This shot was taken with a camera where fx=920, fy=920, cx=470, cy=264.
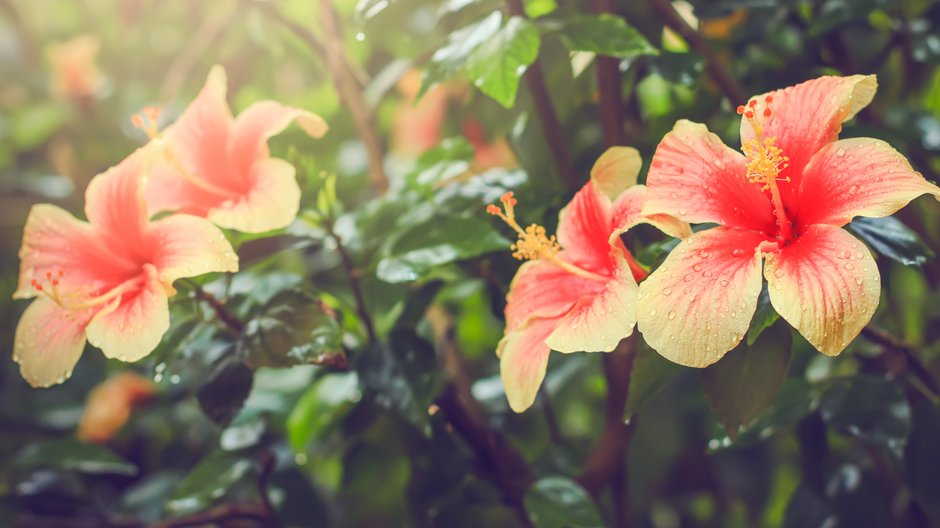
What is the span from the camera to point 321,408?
116cm

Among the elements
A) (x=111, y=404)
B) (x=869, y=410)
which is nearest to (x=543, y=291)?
(x=869, y=410)

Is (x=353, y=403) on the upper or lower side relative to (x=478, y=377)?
upper

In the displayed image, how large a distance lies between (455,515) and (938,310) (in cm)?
68

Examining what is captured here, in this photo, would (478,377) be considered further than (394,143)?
No

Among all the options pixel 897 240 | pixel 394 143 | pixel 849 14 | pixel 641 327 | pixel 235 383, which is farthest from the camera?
pixel 394 143

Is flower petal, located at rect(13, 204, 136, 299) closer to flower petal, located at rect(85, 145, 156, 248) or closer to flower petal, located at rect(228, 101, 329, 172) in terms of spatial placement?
flower petal, located at rect(85, 145, 156, 248)

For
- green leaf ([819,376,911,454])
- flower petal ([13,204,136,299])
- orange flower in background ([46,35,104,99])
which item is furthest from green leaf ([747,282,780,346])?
orange flower in background ([46,35,104,99])

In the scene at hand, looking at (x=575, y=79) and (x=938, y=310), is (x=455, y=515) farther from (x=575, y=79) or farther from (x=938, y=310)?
(x=938, y=310)

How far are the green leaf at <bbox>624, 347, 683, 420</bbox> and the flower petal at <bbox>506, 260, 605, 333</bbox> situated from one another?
2.9 inches

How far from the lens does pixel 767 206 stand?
0.76m

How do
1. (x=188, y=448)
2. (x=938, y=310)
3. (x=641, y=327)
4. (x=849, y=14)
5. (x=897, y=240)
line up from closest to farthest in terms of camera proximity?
(x=641, y=327) < (x=897, y=240) < (x=849, y=14) < (x=938, y=310) < (x=188, y=448)

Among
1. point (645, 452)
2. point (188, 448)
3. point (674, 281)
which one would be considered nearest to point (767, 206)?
point (674, 281)

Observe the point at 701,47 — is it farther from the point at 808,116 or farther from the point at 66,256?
the point at 66,256

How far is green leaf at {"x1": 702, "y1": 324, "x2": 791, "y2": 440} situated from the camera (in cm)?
77
